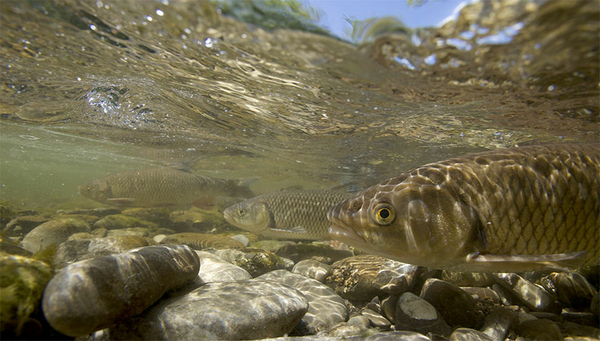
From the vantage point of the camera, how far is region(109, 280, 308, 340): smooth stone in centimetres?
267

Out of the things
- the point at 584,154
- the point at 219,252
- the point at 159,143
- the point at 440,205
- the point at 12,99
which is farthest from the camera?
the point at 159,143

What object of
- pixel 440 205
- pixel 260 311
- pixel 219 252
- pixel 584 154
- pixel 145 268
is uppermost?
pixel 584 154

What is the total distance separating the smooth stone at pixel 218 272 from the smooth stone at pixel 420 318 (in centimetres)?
236

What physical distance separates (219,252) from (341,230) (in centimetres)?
392

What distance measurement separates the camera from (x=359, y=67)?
550 centimetres

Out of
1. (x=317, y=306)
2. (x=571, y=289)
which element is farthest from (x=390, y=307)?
(x=571, y=289)

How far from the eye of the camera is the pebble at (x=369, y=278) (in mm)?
4168

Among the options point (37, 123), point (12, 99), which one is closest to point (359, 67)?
point (12, 99)

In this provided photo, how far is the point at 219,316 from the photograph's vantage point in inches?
112

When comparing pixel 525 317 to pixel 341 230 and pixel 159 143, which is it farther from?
pixel 159 143

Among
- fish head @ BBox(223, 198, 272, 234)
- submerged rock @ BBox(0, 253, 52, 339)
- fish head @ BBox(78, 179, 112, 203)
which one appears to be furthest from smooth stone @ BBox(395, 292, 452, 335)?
fish head @ BBox(78, 179, 112, 203)

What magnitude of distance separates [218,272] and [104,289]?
2.16 meters

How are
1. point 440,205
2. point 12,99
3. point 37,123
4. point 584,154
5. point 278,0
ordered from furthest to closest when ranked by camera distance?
point 37,123
point 12,99
point 278,0
point 584,154
point 440,205

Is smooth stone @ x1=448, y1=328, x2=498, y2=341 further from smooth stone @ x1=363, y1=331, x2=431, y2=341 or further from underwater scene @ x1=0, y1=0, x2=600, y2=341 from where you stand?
smooth stone @ x1=363, y1=331, x2=431, y2=341
